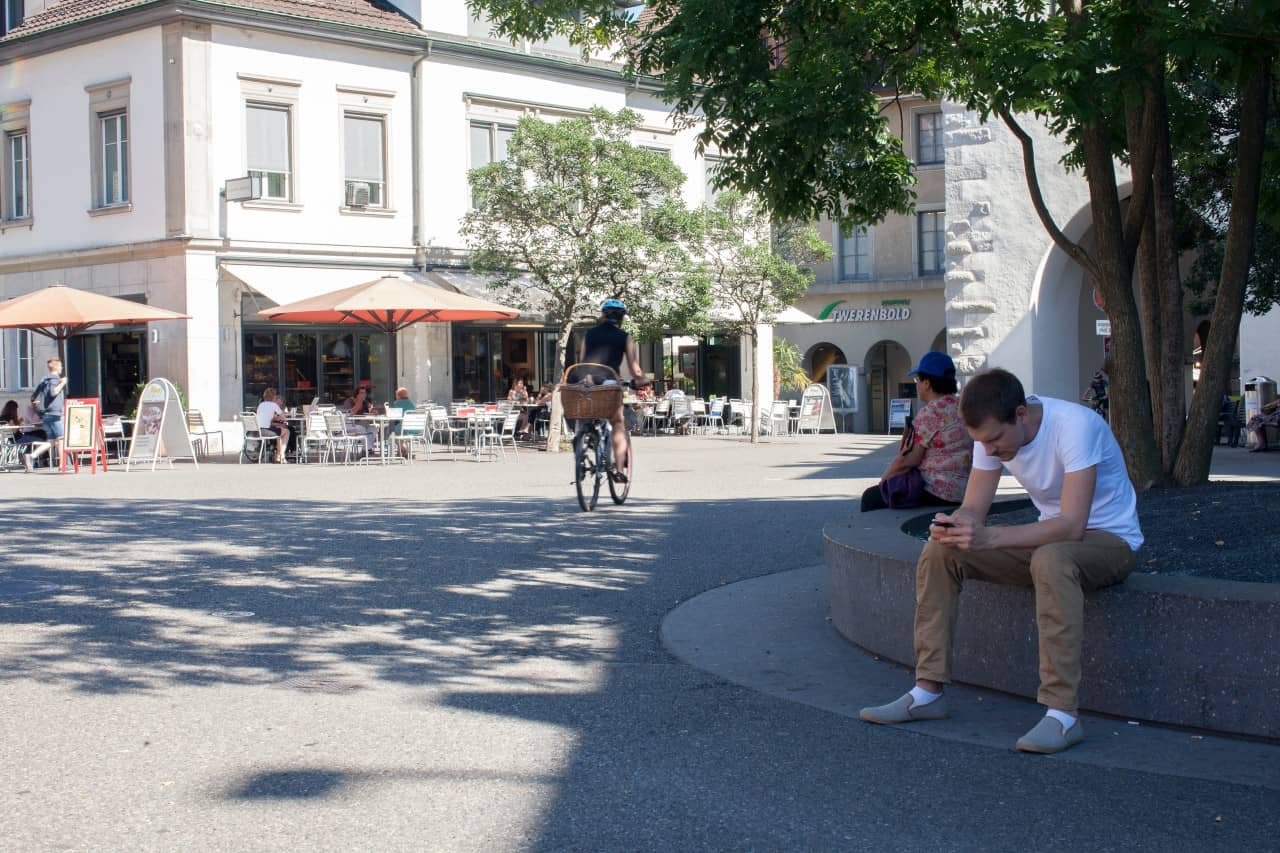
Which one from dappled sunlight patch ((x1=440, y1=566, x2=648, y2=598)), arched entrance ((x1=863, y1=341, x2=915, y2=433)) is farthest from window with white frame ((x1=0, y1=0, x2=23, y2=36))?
dappled sunlight patch ((x1=440, y1=566, x2=648, y2=598))

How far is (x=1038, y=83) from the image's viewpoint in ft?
26.4

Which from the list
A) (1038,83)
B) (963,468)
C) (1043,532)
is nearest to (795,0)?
(1038,83)

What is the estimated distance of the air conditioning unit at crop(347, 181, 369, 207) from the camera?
2953 centimetres

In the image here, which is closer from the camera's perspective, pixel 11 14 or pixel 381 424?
pixel 381 424

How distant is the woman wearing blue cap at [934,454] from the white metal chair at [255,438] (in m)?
16.9

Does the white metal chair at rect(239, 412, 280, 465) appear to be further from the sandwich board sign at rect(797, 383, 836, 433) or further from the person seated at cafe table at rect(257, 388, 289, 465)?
the sandwich board sign at rect(797, 383, 836, 433)

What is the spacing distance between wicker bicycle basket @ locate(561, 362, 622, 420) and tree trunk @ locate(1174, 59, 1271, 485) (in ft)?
18.1

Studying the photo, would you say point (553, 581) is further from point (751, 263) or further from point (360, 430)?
point (751, 263)

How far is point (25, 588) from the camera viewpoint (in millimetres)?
9016

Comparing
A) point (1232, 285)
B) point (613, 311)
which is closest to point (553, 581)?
point (1232, 285)

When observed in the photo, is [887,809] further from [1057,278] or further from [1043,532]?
[1057,278]

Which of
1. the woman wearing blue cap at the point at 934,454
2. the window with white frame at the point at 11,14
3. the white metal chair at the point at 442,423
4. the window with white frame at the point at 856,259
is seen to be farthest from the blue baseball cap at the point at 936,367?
the window with white frame at the point at 856,259

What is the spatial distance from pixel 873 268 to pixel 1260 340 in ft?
66.9

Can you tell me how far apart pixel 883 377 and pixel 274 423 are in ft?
89.0
